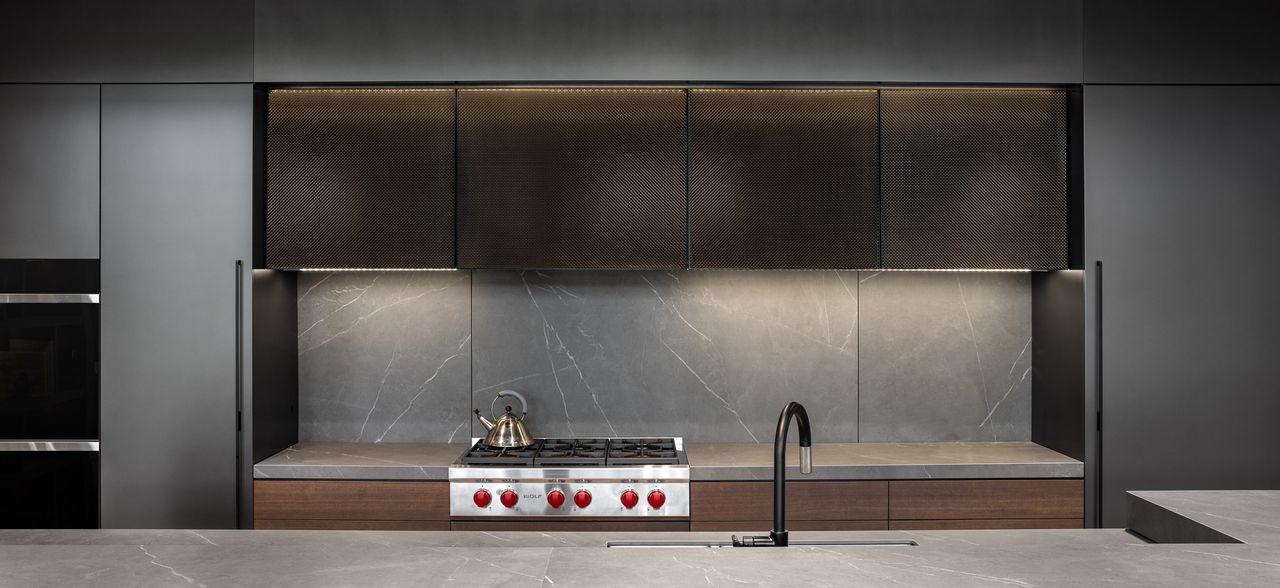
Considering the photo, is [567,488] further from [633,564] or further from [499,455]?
[633,564]

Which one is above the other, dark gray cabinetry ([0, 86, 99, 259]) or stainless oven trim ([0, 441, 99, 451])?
dark gray cabinetry ([0, 86, 99, 259])

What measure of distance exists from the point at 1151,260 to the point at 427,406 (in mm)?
2809

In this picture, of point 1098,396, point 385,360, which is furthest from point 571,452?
point 1098,396

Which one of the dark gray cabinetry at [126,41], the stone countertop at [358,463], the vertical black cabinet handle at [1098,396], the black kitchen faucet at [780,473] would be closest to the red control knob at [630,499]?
the stone countertop at [358,463]

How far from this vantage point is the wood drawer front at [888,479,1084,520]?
2770 mm

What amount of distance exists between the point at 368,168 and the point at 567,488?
138 cm

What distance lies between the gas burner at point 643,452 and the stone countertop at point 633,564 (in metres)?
1.27

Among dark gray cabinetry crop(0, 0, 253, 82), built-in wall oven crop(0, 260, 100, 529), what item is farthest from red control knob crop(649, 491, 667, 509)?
dark gray cabinetry crop(0, 0, 253, 82)

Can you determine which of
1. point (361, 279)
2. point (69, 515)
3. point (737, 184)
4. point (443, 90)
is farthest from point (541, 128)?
point (69, 515)

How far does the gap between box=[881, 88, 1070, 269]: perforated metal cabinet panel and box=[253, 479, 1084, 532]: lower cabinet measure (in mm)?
814

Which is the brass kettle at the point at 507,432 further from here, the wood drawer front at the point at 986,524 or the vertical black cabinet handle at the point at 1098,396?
the vertical black cabinet handle at the point at 1098,396

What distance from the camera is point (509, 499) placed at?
2711mm

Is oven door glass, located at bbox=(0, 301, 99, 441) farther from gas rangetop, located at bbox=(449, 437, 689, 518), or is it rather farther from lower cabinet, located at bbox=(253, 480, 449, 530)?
gas rangetop, located at bbox=(449, 437, 689, 518)

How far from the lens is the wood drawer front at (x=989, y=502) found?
2.77 m
